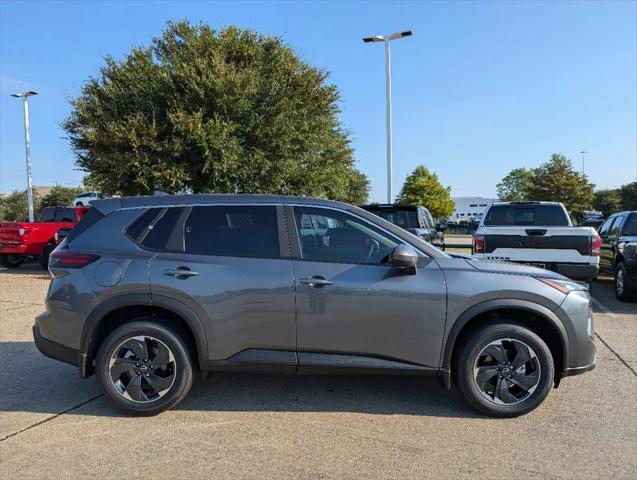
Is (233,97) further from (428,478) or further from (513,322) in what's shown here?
(428,478)

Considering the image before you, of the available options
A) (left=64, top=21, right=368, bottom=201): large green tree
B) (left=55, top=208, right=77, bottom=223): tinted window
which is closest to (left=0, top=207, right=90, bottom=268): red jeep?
(left=55, top=208, right=77, bottom=223): tinted window

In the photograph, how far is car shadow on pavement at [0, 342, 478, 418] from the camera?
4242 millimetres

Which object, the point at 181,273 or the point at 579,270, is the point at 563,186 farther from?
the point at 181,273

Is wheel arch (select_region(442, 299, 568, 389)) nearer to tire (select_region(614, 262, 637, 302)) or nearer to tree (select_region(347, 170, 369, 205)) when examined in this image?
tire (select_region(614, 262, 637, 302))

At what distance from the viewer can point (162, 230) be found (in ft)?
13.9

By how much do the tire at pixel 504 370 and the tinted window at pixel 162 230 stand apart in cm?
256

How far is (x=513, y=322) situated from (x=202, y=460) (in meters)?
2.59

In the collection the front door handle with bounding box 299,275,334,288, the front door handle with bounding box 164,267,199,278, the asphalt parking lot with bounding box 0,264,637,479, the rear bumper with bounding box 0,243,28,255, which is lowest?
the asphalt parking lot with bounding box 0,264,637,479

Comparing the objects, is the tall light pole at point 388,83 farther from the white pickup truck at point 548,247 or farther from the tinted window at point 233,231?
the tinted window at point 233,231

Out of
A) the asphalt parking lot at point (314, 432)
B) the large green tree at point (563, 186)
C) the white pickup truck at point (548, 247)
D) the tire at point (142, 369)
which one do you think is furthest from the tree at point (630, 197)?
the tire at point (142, 369)

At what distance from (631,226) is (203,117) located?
10.6m

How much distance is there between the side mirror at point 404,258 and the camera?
384 cm

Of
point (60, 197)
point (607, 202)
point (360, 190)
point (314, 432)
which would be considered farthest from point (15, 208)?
point (607, 202)

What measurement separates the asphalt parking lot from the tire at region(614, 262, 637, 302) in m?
4.15
